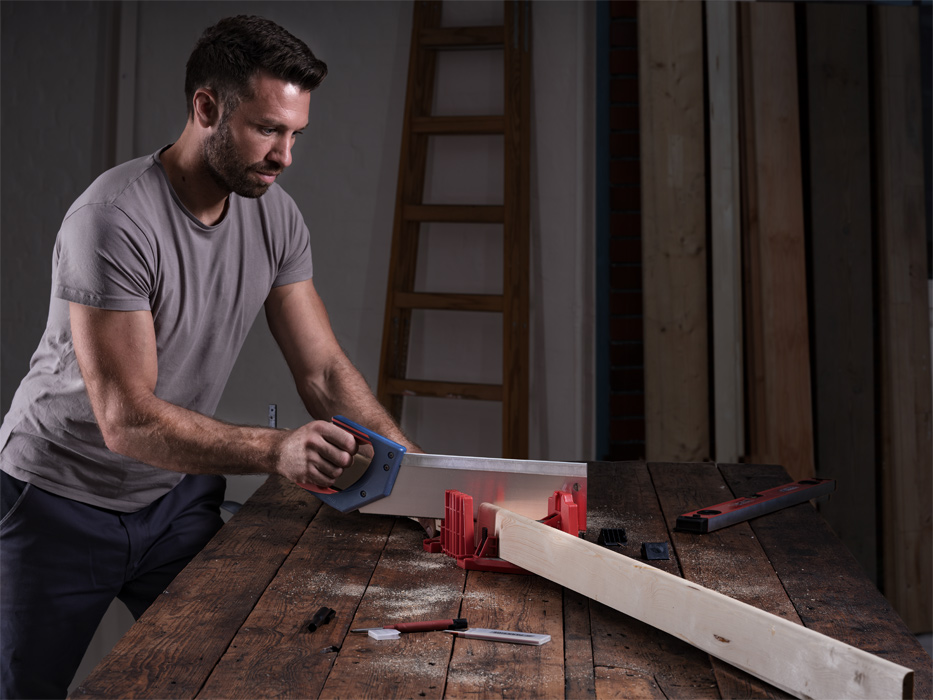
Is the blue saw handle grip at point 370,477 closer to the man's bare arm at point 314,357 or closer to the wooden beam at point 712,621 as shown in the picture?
the wooden beam at point 712,621

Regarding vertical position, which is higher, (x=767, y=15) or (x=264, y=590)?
(x=767, y=15)

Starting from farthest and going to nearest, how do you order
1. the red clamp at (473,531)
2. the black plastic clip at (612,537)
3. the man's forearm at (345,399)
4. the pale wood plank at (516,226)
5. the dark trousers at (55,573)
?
the pale wood plank at (516,226) < the man's forearm at (345,399) < the dark trousers at (55,573) < the black plastic clip at (612,537) < the red clamp at (473,531)

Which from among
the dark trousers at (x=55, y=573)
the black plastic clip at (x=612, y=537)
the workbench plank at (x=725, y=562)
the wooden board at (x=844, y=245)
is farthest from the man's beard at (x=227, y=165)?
the wooden board at (x=844, y=245)

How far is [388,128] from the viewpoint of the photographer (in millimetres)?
3193

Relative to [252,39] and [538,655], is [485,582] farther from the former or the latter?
[252,39]

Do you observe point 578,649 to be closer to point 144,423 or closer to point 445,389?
point 144,423

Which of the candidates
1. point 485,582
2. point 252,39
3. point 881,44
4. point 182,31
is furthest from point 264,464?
point 881,44

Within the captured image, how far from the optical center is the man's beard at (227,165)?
173 cm

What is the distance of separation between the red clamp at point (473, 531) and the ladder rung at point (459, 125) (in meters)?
1.75

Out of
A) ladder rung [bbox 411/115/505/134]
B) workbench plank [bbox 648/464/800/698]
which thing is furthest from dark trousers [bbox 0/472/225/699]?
ladder rung [bbox 411/115/505/134]

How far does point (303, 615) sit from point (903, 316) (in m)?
2.42

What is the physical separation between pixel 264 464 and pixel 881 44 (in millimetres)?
2515

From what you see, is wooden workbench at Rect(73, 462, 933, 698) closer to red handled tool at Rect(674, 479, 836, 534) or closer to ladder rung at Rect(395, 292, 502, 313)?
red handled tool at Rect(674, 479, 836, 534)

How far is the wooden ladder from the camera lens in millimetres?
2980
